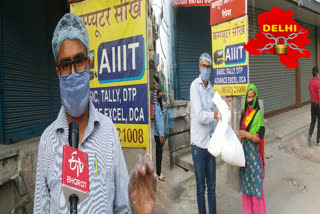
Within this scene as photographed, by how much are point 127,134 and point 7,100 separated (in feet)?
7.47

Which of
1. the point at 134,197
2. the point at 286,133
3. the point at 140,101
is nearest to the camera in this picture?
the point at 134,197

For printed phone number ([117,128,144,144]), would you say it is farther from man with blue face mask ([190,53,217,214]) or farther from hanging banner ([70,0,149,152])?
man with blue face mask ([190,53,217,214])

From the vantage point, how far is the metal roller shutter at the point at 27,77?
10.6 feet

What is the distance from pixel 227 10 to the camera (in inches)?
98.4

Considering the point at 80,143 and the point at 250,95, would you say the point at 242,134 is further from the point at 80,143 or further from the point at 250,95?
the point at 80,143

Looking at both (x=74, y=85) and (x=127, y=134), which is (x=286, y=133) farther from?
(x=74, y=85)

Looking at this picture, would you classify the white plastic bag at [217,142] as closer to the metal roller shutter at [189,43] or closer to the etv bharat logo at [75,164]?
the metal roller shutter at [189,43]

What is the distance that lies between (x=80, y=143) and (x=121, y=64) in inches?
31.8

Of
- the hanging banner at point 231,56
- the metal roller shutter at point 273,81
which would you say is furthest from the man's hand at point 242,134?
the metal roller shutter at point 273,81

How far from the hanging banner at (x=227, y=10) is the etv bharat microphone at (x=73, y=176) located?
82.4 inches

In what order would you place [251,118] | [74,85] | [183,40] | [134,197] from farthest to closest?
1. [251,118]
2. [183,40]
3. [74,85]
4. [134,197]

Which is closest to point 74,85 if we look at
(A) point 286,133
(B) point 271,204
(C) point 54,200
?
(C) point 54,200

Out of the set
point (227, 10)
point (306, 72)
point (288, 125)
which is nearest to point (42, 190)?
point (227, 10)

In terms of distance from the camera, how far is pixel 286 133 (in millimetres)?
5344
